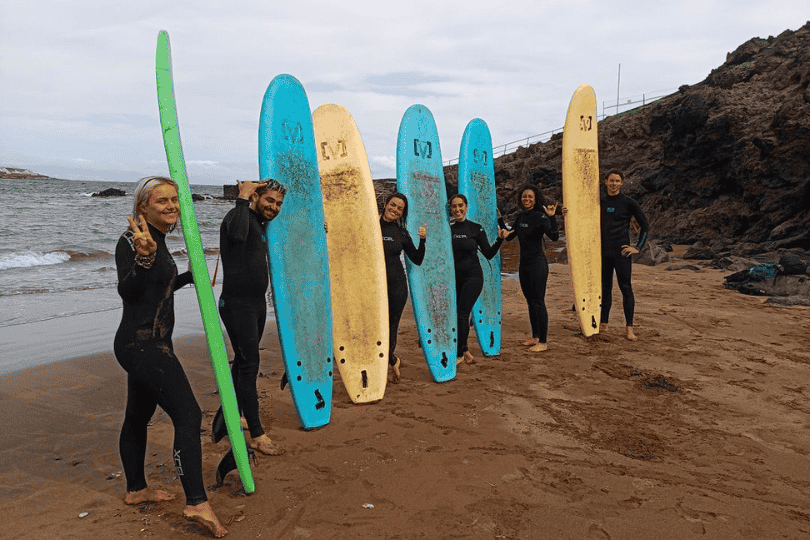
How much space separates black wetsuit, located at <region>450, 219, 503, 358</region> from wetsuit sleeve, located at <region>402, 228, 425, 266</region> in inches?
20.6

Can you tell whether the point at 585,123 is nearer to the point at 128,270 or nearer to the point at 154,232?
the point at 154,232

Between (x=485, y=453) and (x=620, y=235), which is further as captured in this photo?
(x=620, y=235)

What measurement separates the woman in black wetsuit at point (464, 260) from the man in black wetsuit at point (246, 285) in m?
2.24

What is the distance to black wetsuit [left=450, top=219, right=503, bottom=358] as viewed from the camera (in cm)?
476

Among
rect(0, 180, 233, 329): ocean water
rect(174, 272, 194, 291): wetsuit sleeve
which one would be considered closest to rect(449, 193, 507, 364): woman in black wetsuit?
rect(174, 272, 194, 291): wetsuit sleeve

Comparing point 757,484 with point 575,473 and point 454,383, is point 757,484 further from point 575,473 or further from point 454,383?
point 454,383

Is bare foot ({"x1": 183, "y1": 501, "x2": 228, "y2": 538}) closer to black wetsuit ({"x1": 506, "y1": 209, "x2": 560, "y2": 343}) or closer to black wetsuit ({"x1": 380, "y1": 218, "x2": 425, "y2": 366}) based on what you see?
black wetsuit ({"x1": 380, "y1": 218, "x2": 425, "y2": 366})

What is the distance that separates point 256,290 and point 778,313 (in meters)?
6.88

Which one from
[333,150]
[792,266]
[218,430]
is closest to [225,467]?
[218,430]

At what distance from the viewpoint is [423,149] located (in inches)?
202

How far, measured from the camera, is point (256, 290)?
2895 millimetres

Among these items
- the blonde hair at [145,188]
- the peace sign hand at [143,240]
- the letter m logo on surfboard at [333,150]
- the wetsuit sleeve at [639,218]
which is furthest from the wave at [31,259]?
the wetsuit sleeve at [639,218]

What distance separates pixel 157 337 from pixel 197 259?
1.26ft

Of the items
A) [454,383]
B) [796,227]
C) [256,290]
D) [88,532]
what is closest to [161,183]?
[256,290]
